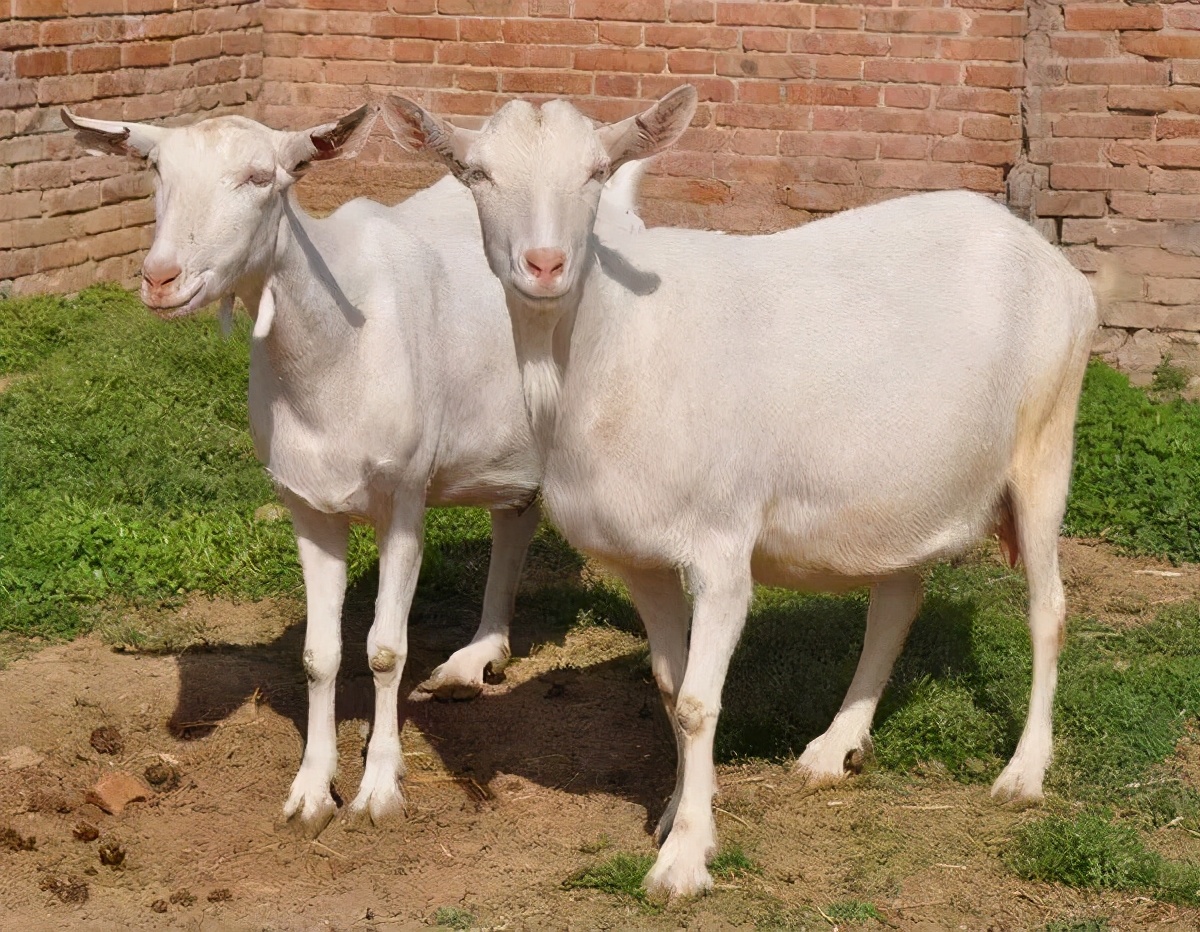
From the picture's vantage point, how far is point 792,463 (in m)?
4.66

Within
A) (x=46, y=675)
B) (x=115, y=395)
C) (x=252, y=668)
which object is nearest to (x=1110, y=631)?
(x=252, y=668)

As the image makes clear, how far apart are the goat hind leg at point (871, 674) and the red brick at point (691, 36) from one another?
182 inches

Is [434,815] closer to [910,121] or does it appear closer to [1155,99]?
[910,121]

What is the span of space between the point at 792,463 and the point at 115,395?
4.61m

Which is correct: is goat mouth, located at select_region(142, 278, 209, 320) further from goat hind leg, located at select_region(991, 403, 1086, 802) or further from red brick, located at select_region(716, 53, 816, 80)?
red brick, located at select_region(716, 53, 816, 80)

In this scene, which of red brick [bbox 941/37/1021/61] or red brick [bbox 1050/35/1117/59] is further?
red brick [bbox 941/37/1021/61]

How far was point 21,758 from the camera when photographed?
528cm

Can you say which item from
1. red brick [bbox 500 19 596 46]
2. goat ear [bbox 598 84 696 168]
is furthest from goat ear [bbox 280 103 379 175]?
red brick [bbox 500 19 596 46]

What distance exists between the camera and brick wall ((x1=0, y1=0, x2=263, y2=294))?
29.5 feet

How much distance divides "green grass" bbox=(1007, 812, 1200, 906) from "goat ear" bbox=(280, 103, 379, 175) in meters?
2.84

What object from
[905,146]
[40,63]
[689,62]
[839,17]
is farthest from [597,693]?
[40,63]

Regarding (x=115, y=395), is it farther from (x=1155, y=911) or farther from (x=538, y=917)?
(x=1155, y=911)

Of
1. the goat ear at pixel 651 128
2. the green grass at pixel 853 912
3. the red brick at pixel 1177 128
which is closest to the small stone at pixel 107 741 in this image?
the green grass at pixel 853 912

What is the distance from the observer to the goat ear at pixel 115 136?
477cm
